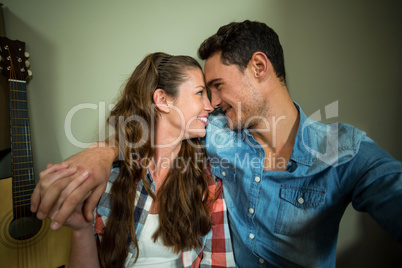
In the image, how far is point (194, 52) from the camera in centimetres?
120

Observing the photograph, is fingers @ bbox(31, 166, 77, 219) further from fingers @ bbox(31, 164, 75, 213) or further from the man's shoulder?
the man's shoulder

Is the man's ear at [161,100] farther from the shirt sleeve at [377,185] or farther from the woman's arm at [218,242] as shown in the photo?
the shirt sleeve at [377,185]

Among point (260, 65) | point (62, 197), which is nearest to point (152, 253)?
point (62, 197)

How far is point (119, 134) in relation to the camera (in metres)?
1.07

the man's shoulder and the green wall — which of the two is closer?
the man's shoulder

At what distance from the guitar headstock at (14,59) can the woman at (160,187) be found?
22.6 inches

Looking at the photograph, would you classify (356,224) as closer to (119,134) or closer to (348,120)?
(348,120)

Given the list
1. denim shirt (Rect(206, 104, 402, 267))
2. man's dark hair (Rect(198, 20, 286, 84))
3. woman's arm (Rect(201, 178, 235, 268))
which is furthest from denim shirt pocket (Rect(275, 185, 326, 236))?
man's dark hair (Rect(198, 20, 286, 84))

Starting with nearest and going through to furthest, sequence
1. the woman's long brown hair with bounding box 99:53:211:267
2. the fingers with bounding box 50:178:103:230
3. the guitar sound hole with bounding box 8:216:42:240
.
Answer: the fingers with bounding box 50:178:103:230 < the woman's long brown hair with bounding box 99:53:211:267 < the guitar sound hole with bounding box 8:216:42:240

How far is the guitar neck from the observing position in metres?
1.05

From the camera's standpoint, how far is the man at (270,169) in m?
0.58

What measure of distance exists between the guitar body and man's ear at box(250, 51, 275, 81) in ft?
4.73

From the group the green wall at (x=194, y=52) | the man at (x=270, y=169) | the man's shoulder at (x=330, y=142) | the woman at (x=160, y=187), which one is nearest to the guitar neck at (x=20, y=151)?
the green wall at (x=194, y=52)

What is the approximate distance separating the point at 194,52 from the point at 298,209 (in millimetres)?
1051
